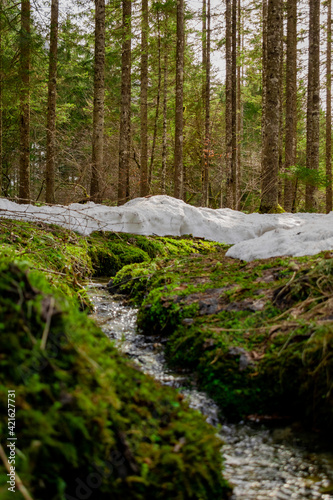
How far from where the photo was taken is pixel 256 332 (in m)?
2.71

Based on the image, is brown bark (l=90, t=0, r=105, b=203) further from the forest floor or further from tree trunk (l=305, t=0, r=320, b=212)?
tree trunk (l=305, t=0, r=320, b=212)

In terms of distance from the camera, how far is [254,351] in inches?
98.3

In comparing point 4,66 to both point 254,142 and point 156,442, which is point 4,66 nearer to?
point 156,442

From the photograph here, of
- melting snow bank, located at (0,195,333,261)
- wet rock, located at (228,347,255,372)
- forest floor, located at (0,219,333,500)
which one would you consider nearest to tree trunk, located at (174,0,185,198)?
melting snow bank, located at (0,195,333,261)

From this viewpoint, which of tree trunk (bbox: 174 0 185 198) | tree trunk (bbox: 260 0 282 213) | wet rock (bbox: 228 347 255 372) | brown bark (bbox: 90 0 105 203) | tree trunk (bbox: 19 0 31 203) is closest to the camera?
wet rock (bbox: 228 347 255 372)

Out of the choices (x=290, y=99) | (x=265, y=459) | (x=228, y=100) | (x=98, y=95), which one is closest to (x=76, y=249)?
(x=265, y=459)

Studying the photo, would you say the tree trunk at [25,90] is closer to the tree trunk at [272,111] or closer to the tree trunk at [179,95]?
the tree trunk at [179,95]

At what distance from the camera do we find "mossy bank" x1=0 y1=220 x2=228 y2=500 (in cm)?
104

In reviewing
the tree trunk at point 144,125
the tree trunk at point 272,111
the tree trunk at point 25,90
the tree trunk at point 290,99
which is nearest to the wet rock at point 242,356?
the tree trunk at point 272,111

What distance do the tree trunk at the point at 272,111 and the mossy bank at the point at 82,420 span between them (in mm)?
9162

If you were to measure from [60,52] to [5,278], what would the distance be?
1813 cm

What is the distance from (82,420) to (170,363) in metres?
1.82

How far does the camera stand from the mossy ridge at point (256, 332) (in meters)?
2.16

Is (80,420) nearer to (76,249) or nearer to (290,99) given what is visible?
(76,249)
